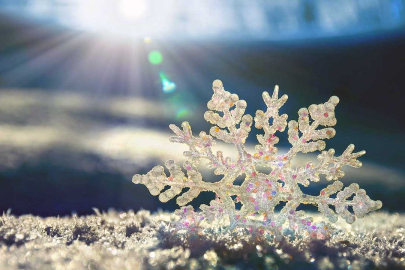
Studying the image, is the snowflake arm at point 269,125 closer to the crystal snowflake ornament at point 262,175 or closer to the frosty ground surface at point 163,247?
the crystal snowflake ornament at point 262,175

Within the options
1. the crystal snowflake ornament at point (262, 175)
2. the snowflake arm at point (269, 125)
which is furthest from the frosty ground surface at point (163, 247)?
the snowflake arm at point (269, 125)

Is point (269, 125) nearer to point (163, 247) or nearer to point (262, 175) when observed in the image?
point (262, 175)

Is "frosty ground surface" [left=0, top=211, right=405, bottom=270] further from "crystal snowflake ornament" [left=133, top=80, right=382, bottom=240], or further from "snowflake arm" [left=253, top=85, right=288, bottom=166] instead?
"snowflake arm" [left=253, top=85, right=288, bottom=166]

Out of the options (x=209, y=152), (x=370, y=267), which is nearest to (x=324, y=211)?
(x=370, y=267)

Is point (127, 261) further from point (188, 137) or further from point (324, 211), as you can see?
point (324, 211)

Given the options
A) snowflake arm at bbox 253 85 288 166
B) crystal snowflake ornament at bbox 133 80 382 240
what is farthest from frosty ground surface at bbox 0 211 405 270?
snowflake arm at bbox 253 85 288 166

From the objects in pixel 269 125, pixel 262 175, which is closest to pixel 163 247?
pixel 262 175
